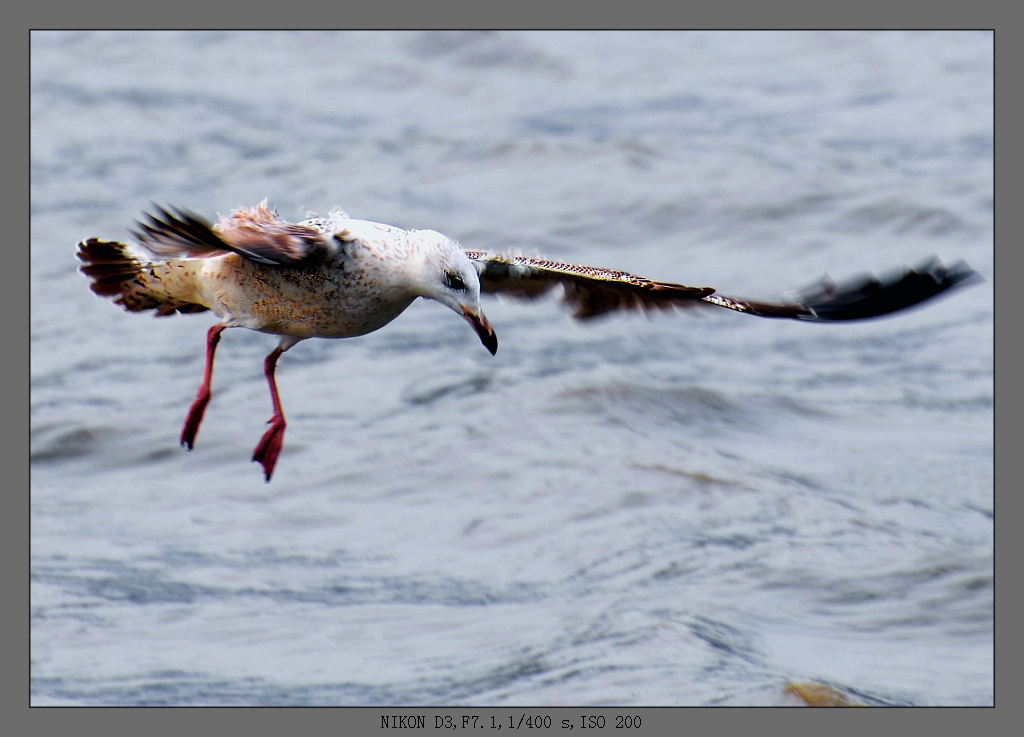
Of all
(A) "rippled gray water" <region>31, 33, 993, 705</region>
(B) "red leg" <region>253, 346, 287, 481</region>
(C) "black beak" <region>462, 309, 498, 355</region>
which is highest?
(C) "black beak" <region>462, 309, 498, 355</region>

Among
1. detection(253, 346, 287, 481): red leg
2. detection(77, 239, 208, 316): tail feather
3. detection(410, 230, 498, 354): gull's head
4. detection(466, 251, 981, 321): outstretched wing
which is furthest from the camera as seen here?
detection(466, 251, 981, 321): outstretched wing

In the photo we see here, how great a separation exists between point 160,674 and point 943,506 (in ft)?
25.4

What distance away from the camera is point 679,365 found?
1944 centimetres

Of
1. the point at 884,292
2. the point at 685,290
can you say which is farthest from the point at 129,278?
the point at 884,292

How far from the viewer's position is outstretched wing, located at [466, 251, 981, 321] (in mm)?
8156

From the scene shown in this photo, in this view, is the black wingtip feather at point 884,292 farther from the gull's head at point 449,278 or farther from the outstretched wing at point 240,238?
the outstretched wing at point 240,238

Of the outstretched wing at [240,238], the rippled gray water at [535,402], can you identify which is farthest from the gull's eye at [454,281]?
the rippled gray water at [535,402]

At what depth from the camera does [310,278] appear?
7262 mm

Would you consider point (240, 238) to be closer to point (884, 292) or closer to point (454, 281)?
point (454, 281)

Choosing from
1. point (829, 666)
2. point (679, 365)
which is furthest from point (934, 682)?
point (679, 365)

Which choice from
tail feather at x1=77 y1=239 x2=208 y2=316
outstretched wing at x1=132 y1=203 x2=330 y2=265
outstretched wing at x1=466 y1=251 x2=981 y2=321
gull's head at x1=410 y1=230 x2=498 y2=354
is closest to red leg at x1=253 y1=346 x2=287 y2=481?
tail feather at x1=77 y1=239 x2=208 y2=316

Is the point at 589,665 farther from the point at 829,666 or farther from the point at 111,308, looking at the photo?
the point at 111,308

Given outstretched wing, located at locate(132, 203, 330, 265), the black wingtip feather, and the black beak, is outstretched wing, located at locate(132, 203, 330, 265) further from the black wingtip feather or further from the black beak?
the black wingtip feather

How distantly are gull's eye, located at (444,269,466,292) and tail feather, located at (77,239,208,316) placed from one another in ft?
5.05
